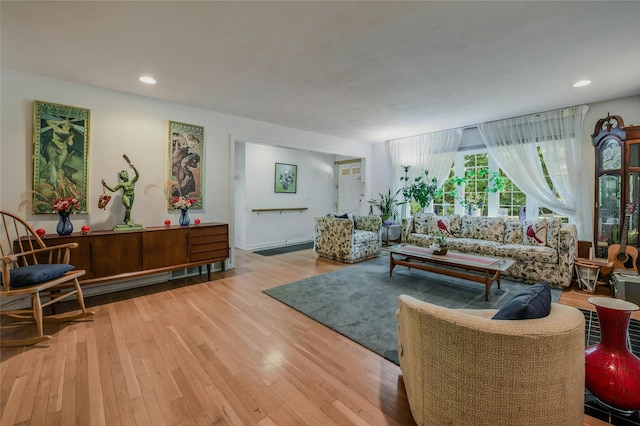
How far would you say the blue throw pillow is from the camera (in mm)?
1152

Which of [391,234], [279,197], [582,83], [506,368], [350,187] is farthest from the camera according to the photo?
[350,187]

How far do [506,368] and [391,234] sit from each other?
556cm

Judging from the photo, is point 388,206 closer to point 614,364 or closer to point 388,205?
point 388,205

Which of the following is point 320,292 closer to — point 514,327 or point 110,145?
point 514,327

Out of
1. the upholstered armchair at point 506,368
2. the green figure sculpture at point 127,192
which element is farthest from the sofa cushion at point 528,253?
the green figure sculpture at point 127,192

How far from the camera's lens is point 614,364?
1.41 meters

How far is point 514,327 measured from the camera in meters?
1.10

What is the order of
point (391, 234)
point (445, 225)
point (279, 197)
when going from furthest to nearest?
point (279, 197)
point (391, 234)
point (445, 225)

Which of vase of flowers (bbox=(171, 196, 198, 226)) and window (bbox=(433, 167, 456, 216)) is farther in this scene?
window (bbox=(433, 167, 456, 216))

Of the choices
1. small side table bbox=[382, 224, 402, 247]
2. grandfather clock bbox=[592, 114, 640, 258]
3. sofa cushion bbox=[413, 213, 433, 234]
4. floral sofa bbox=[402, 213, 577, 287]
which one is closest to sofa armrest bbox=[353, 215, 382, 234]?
floral sofa bbox=[402, 213, 577, 287]

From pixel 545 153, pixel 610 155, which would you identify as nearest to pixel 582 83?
pixel 610 155

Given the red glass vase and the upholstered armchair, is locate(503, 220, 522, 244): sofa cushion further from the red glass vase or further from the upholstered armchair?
the upholstered armchair

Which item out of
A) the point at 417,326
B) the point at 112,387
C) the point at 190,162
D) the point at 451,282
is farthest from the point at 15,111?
the point at 451,282

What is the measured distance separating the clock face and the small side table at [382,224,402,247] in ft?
11.9
